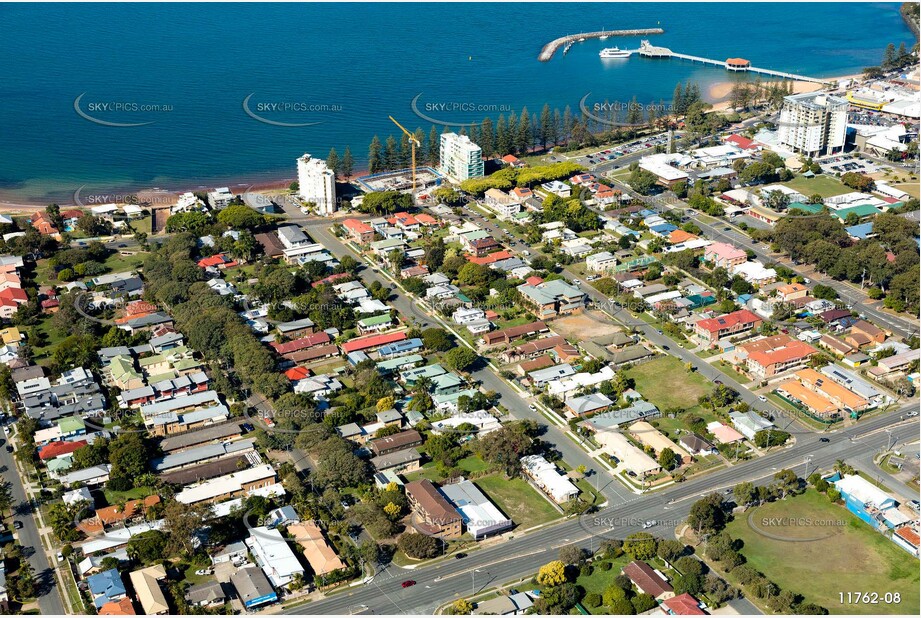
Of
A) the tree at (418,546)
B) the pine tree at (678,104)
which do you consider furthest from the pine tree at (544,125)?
the tree at (418,546)

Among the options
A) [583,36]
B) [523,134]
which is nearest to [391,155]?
[523,134]

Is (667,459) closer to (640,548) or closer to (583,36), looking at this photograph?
(640,548)

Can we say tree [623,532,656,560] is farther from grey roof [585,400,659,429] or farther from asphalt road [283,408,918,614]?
grey roof [585,400,659,429]

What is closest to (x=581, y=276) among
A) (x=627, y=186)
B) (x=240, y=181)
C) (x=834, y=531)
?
(x=627, y=186)

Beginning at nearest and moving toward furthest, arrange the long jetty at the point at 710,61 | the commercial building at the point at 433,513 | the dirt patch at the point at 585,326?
the commercial building at the point at 433,513, the dirt patch at the point at 585,326, the long jetty at the point at 710,61

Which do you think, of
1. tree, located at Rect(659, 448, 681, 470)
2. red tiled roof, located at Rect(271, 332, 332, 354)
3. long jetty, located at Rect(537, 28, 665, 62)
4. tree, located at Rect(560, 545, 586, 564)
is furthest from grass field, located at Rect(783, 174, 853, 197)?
tree, located at Rect(560, 545, 586, 564)

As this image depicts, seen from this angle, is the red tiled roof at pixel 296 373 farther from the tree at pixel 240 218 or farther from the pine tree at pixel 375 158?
the pine tree at pixel 375 158

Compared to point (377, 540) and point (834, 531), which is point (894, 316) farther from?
point (377, 540)
